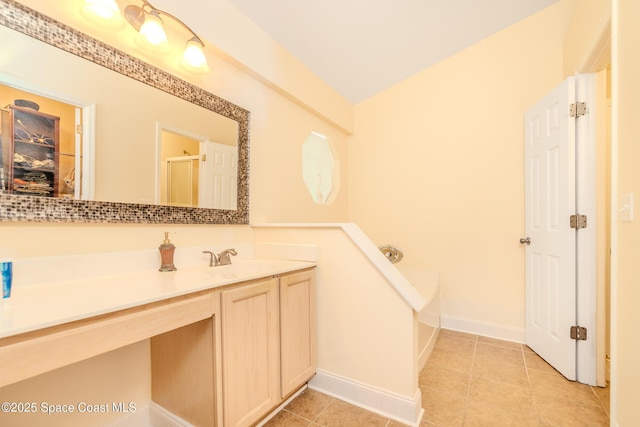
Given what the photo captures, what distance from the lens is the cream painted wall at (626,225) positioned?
1.11 metres

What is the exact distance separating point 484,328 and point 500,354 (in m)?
0.39

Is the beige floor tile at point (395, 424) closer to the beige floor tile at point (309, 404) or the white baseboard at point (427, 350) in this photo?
the beige floor tile at point (309, 404)

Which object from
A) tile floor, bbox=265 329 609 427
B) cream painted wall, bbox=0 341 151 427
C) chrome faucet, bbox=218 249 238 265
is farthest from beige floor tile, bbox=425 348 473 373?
cream painted wall, bbox=0 341 151 427

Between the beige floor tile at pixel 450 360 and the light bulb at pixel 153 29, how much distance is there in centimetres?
271

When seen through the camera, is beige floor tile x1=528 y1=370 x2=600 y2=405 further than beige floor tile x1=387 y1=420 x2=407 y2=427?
Yes

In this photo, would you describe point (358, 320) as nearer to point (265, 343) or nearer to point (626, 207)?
point (265, 343)

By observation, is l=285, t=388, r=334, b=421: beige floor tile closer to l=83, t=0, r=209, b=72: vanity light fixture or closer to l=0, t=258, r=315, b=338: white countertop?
l=0, t=258, r=315, b=338: white countertop

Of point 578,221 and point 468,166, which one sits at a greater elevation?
point 468,166

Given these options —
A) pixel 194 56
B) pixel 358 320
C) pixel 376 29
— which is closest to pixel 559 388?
pixel 358 320

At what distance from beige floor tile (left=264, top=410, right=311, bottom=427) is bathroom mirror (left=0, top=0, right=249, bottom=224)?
46.9 inches

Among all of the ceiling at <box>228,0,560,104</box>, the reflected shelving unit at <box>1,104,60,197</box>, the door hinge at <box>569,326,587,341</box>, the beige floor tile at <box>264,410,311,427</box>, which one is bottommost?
the beige floor tile at <box>264,410,311,427</box>

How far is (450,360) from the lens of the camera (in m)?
2.10

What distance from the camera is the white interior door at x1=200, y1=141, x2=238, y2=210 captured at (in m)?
1.71

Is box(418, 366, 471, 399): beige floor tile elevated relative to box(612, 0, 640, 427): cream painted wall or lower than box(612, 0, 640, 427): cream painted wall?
lower
